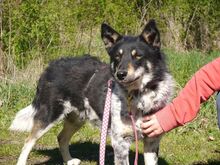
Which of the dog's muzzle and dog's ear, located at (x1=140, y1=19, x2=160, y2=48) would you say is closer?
the dog's muzzle

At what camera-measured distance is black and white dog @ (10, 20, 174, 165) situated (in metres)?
4.12

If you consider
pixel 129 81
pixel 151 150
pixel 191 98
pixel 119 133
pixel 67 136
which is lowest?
pixel 67 136

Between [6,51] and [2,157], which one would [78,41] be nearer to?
[6,51]

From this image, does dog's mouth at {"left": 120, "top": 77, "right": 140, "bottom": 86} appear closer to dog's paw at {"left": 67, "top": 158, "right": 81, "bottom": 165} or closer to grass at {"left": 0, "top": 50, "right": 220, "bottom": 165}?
grass at {"left": 0, "top": 50, "right": 220, "bottom": 165}

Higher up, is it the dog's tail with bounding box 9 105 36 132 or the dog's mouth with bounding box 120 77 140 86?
the dog's mouth with bounding box 120 77 140 86

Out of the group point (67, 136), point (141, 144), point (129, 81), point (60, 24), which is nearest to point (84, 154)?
point (67, 136)

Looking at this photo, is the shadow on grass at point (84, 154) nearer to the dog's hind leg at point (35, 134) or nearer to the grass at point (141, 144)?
the grass at point (141, 144)

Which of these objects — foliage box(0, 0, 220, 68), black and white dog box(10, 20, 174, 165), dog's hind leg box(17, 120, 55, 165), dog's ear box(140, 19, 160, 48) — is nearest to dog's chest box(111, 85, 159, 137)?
black and white dog box(10, 20, 174, 165)

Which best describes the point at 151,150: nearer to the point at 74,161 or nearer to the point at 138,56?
the point at 138,56

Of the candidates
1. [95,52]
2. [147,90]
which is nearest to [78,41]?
[95,52]

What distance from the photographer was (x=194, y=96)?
2.77 m

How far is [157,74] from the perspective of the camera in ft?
13.6

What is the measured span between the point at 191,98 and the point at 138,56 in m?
1.40

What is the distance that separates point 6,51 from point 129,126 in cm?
508
